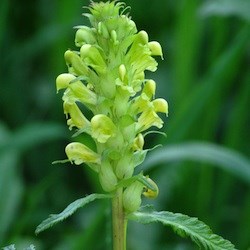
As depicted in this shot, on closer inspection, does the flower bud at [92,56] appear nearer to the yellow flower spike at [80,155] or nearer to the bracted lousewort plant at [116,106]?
the bracted lousewort plant at [116,106]

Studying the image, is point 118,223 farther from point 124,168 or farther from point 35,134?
point 35,134

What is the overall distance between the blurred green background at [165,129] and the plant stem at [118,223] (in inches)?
51.4

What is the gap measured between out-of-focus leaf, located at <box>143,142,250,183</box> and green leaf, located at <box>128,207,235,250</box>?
5.09 feet

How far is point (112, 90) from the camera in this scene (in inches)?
45.6

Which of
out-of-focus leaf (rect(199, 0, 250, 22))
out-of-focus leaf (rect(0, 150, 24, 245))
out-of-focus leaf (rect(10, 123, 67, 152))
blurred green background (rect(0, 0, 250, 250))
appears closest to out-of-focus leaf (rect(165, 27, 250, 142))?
blurred green background (rect(0, 0, 250, 250))

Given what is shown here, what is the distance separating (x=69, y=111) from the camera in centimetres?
126

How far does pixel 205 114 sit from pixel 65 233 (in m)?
0.78

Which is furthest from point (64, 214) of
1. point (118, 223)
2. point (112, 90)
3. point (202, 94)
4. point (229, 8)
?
point (229, 8)

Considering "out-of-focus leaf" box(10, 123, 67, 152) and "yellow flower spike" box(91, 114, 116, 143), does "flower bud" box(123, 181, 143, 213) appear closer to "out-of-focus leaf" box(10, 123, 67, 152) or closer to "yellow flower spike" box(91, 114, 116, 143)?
"yellow flower spike" box(91, 114, 116, 143)

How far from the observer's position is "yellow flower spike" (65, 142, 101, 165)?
121 centimetres

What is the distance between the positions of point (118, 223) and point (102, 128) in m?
0.14

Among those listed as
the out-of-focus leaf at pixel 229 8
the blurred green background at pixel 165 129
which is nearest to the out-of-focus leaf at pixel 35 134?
the blurred green background at pixel 165 129

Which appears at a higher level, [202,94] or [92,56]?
[92,56]

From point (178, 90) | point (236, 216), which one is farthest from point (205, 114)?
point (236, 216)
